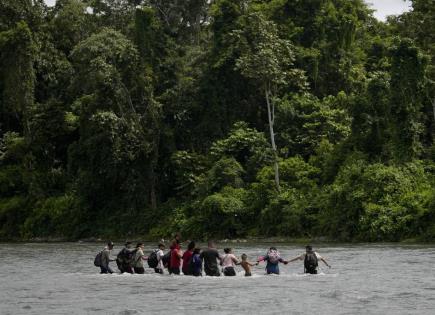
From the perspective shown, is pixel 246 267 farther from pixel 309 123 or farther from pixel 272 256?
pixel 309 123

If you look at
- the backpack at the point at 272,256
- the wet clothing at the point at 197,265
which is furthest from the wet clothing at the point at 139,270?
the backpack at the point at 272,256

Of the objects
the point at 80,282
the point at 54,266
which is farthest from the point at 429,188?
the point at 80,282

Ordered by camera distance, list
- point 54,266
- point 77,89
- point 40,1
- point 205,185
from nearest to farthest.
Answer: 1. point 54,266
2. point 205,185
3. point 77,89
4. point 40,1

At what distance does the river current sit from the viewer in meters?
24.4

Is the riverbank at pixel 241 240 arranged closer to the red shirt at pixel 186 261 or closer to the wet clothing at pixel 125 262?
the wet clothing at pixel 125 262

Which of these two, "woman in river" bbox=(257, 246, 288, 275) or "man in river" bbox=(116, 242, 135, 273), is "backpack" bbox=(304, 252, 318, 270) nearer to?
"woman in river" bbox=(257, 246, 288, 275)

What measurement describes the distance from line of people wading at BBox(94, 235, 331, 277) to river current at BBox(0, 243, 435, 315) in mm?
436

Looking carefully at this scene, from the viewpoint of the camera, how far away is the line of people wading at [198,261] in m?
33.0

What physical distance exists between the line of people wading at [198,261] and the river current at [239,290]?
1.43 feet

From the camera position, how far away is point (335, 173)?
202ft

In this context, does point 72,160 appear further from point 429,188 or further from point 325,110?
point 429,188

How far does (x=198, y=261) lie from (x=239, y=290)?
4.55m

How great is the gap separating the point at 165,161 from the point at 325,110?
43.8 feet

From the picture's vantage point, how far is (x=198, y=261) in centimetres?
3319
